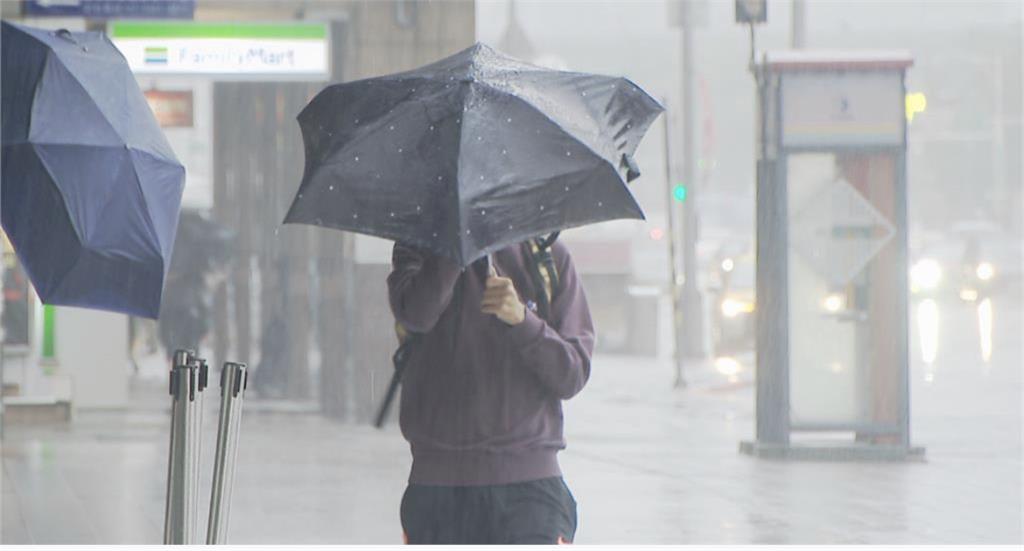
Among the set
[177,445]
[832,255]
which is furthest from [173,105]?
[177,445]

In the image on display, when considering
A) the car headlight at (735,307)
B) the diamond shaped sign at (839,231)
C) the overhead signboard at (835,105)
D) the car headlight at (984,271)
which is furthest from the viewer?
the car headlight at (984,271)

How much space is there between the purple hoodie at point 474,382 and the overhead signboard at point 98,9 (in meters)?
8.67

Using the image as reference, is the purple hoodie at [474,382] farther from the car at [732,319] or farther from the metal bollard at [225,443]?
the car at [732,319]

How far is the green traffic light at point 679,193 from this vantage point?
72.0 ft

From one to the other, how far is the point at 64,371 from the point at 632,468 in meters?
5.78

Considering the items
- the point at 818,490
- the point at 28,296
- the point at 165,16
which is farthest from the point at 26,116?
the point at 28,296

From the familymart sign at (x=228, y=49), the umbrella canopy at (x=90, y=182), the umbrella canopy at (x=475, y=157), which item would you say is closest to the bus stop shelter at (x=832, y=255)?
the familymart sign at (x=228, y=49)

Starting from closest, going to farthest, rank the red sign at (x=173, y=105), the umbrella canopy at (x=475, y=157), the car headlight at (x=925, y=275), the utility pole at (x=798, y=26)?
the umbrella canopy at (x=475, y=157) < the red sign at (x=173, y=105) < the utility pole at (x=798, y=26) < the car headlight at (x=925, y=275)

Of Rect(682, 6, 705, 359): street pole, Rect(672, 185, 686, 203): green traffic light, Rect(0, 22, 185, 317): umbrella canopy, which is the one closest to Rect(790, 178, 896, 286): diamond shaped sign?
Rect(0, 22, 185, 317): umbrella canopy

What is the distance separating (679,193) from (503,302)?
18160 mm

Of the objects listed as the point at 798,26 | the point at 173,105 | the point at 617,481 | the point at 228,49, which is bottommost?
the point at 617,481

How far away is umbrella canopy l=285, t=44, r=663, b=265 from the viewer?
13.1 ft

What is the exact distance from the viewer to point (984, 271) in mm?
36781

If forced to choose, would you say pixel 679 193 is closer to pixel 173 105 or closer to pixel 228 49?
pixel 173 105
